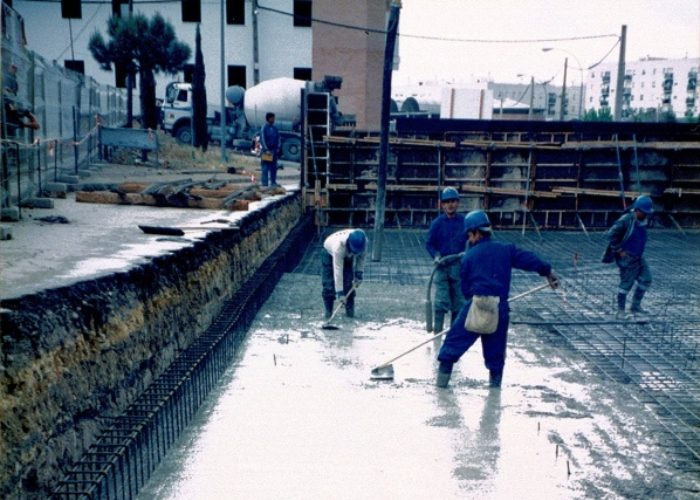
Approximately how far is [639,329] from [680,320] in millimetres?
845

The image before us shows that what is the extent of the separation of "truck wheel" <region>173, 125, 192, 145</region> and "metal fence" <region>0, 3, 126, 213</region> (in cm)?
1108

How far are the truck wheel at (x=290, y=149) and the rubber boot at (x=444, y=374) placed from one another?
2095 centimetres

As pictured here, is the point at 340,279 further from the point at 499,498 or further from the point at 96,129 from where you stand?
the point at 96,129

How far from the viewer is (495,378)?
629cm

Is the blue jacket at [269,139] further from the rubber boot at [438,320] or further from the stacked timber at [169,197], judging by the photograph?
the rubber boot at [438,320]

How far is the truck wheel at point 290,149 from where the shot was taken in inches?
1046

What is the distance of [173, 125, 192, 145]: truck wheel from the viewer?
29.5 meters

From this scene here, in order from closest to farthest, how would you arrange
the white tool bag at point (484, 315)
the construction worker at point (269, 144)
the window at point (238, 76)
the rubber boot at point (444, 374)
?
the white tool bag at point (484, 315)
the rubber boot at point (444, 374)
the construction worker at point (269, 144)
the window at point (238, 76)

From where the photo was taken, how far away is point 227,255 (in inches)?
341

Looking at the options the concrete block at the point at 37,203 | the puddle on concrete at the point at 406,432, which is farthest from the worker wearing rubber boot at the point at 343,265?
the concrete block at the point at 37,203

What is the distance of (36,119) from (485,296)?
6.83 metres

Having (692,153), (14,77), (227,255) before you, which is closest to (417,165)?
(692,153)

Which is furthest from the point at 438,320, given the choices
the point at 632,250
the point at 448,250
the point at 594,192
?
the point at 594,192

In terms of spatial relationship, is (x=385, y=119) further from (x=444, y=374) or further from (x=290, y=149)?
(x=290, y=149)
